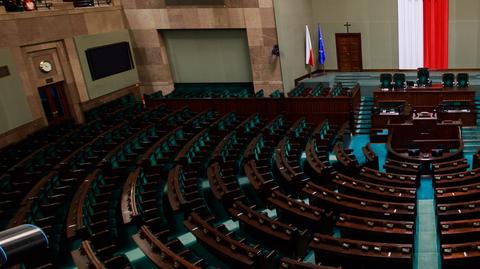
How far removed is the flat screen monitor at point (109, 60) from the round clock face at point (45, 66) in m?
1.15

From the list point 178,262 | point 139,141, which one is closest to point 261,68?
point 139,141

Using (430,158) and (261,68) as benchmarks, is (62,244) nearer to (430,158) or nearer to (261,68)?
(430,158)

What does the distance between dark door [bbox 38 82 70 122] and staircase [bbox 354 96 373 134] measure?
7.73 meters

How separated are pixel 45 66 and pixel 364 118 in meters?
8.27

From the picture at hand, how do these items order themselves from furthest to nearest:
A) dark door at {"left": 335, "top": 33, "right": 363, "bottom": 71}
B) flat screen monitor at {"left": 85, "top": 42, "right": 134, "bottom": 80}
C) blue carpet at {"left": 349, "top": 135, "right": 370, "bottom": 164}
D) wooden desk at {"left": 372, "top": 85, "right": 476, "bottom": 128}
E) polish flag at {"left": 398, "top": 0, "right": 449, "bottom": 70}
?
dark door at {"left": 335, "top": 33, "right": 363, "bottom": 71}
polish flag at {"left": 398, "top": 0, "right": 449, "bottom": 70}
flat screen monitor at {"left": 85, "top": 42, "right": 134, "bottom": 80}
wooden desk at {"left": 372, "top": 85, "right": 476, "bottom": 128}
blue carpet at {"left": 349, "top": 135, "right": 370, "bottom": 164}

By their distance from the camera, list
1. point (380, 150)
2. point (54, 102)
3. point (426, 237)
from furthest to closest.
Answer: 1. point (54, 102)
2. point (380, 150)
3. point (426, 237)

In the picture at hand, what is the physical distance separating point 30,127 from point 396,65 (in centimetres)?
1047

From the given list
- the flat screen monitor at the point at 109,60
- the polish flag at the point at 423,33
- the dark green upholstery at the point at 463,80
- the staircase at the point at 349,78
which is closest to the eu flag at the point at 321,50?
the staircase at the point at 349,78

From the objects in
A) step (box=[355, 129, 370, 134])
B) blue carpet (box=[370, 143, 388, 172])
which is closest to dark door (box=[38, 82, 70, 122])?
step (box=[355, 129, 370, 134])

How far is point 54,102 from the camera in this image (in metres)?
12.1

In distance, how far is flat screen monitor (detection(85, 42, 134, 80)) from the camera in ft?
41.6

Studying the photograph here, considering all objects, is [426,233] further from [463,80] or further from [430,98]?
[463,80]

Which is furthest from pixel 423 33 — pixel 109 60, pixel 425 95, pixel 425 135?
pixel 109 60

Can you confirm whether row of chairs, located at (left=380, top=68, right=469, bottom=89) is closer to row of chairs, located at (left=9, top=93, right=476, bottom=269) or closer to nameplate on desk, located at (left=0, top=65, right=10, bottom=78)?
row of chairs, located at (left=9, top=93, right=476, bottom=269)
